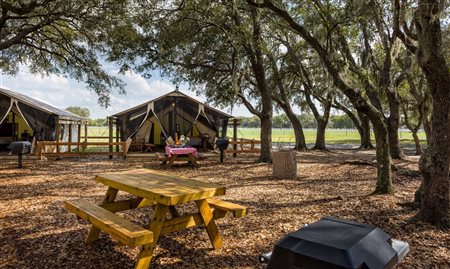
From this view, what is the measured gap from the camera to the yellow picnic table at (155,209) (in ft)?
8.92

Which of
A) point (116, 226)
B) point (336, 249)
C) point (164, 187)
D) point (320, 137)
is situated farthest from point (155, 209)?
point (320, 137)

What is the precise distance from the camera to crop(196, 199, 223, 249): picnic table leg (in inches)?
132

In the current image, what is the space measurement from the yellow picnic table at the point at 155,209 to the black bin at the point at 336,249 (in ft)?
4.69

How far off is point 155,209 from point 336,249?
7.08 ft

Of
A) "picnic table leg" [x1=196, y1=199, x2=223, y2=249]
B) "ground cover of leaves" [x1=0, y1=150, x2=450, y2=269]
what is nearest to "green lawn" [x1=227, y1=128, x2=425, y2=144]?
"ground cover of leaves" [x1=0, y1=150, x2=450, y2=269]

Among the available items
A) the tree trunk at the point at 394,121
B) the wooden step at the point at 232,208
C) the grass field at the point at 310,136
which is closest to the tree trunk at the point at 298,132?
the grass field at the point at 310,136

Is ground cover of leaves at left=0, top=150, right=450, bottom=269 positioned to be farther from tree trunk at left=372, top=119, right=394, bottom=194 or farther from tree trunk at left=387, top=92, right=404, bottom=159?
tree trunk at left=387, top=92, right=404, bottom=159

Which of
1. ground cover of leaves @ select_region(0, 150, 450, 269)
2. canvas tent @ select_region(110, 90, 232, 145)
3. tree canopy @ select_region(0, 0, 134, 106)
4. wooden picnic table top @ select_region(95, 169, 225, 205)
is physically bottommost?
ground cover of leaves @ select_region(0, 150, 450, 269)

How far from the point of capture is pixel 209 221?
3393mm

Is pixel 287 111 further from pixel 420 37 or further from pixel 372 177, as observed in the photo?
pixel 420 37

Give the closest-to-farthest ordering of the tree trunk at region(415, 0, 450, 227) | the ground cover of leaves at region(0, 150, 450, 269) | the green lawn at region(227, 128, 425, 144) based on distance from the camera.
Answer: the ground cover of leaves at region(0, 150, 450, 269)
the tree trunk at region(415, 0, 450, 227)
the green lawn at region(227, 128, 425, 144)

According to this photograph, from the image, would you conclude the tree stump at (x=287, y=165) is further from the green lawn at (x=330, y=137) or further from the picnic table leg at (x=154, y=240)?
the green lawn at (x=330, y=137)

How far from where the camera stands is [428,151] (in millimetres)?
4277

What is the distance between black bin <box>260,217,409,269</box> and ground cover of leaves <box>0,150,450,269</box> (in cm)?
171
